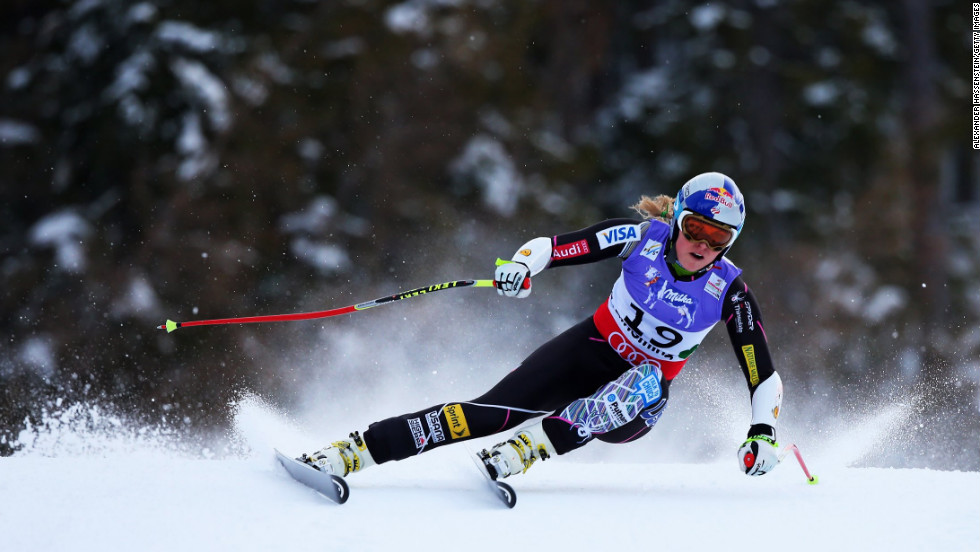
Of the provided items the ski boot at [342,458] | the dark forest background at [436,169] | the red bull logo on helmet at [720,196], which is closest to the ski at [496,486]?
the ski boot at [342,458]

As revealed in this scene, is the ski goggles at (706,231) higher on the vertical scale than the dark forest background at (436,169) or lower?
lower

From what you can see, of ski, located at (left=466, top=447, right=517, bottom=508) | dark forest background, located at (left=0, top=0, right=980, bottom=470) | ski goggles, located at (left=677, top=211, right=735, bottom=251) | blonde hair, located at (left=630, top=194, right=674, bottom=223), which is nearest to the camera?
ski, located at (left=466, top=447, right=517, bottom=508)

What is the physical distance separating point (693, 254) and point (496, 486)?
3.32 ft

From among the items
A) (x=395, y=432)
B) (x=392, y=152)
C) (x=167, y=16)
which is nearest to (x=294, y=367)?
(x=392, y=152)

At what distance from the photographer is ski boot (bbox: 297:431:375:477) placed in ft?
11.3

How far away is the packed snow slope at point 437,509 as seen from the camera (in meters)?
3.02

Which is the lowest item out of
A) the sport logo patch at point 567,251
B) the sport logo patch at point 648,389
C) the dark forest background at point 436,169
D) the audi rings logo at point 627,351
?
the sport logo patch at point 648,389

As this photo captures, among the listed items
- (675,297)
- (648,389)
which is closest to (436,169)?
(675,297)

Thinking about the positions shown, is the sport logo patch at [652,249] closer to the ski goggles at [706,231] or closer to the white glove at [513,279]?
the ski goggles at [706,231]

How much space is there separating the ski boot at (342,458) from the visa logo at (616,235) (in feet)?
3.49

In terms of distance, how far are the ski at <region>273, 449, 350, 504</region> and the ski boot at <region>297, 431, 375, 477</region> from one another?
5 cm

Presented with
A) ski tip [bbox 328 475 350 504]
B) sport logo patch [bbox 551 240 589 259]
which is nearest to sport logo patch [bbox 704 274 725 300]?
sport logo patch [bbox 551 240 589 259]

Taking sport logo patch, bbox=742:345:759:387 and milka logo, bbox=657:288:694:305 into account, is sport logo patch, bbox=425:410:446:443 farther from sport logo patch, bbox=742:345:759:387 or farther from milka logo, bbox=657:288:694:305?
sport logo patch, bbox=742:345:759:387

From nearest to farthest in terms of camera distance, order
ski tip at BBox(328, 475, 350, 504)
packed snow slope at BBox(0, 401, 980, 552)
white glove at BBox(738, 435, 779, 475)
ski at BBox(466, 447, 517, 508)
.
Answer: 1. packed snow slope at BBox(0, 401, 980, 552)
2. ski tip at BBox(328, 475, 350, 504)
3. ski at BBox(466, 447, 517, 508)
4. white glove at BBox(738, 435, 779, 475)
